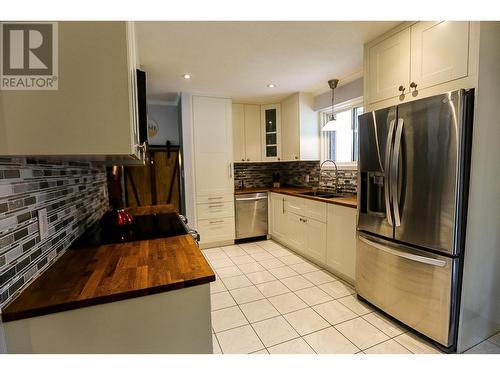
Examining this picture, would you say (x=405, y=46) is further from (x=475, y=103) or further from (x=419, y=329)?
(x=419, y=329)

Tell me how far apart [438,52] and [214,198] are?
2955mm

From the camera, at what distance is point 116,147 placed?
0.84 m

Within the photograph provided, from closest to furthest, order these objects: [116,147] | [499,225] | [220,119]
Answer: [116,147] < [499,225] < [220,119]

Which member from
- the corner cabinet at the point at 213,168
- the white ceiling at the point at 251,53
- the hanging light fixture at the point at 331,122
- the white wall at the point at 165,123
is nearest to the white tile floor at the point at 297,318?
the corner cabinet at the point at 213,168

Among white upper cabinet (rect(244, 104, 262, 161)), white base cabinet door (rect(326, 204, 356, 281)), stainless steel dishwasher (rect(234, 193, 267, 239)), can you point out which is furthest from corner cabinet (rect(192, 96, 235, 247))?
white base cabinet door (rect(326, 204, 356, 281))

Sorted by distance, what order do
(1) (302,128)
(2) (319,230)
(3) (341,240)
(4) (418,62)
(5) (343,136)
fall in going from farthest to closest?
(1) (302,128) < (5) (343,136) < (2) (319,230) < (3) (341,240) < (4) (418,62)

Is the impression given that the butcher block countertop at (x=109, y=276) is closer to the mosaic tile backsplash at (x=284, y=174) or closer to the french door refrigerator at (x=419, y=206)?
the french door refrigerator at (x=419, y=206)

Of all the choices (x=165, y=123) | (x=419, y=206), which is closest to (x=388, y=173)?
(x=419, y=206)

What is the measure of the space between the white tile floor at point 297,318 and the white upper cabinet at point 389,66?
179cm

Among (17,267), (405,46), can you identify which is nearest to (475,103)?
(405,46)

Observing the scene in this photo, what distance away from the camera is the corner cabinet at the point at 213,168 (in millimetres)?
3615

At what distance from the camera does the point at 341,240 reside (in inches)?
103

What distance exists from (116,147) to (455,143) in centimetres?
178

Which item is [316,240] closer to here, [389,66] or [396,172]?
[396,172]
